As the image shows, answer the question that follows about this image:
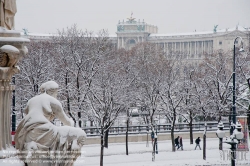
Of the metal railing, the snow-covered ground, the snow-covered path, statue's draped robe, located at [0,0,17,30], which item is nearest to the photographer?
statue's draped robe, located at [0,0,17,30]

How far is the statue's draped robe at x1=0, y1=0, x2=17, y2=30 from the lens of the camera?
6.44m

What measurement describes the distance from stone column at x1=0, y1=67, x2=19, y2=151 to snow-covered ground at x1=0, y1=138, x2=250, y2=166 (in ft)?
60.9

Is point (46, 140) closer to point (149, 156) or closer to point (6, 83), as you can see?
point (6, 83)

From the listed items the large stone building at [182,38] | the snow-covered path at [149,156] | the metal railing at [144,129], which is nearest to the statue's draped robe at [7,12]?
the snow-covered path at [149,156]

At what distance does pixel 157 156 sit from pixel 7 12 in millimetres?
24891

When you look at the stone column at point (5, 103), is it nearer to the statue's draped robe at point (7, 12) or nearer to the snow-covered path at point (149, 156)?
the statue's draped robe at point (7, 12)

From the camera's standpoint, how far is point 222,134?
1596 cm

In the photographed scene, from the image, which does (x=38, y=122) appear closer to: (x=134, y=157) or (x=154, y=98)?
(x=134, y=157)

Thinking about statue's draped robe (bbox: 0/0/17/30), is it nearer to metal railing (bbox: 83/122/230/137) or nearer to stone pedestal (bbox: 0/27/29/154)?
stone pedestal (bbox: 0/27/29/154)

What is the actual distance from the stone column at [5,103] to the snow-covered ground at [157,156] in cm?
1856

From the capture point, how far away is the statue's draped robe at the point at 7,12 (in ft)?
21.1

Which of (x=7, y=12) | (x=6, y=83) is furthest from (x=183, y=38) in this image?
(x=6, y=83)

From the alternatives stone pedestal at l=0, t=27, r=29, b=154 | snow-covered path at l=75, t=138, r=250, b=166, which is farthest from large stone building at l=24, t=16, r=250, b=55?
stone pedestal at l=0, t=27, r=29, b=154

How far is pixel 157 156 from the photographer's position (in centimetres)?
3050
